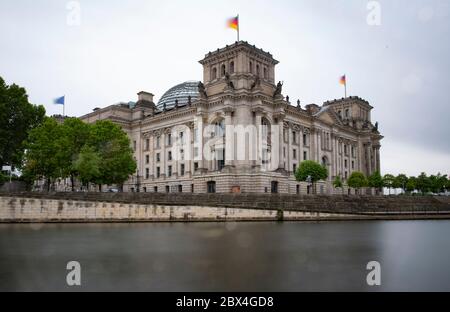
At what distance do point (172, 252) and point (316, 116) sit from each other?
7495 cm

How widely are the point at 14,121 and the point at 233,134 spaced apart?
34.1 meters

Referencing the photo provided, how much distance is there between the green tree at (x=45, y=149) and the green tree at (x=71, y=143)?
66 centimetres

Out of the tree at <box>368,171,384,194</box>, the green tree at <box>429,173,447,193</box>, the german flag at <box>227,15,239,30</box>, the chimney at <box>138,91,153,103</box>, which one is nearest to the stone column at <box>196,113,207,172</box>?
the german flag at <box>227,15,239,30</box>

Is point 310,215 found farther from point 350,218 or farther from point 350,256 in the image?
point 350,256

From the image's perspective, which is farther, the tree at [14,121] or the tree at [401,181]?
the tree at [401,181]

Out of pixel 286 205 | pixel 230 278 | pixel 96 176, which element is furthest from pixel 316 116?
pixel 230 278

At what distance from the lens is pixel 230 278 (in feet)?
38.0

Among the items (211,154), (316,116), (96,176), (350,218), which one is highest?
(316,116)

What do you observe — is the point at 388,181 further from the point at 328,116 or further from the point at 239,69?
the point at 239,69

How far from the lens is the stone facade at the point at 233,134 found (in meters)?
69.2

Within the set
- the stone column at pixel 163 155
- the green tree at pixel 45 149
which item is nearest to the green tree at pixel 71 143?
the green tree at pixel 45 149

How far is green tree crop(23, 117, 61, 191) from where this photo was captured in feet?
174

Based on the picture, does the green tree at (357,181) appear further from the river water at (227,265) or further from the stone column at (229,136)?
the river water at (227,265)
